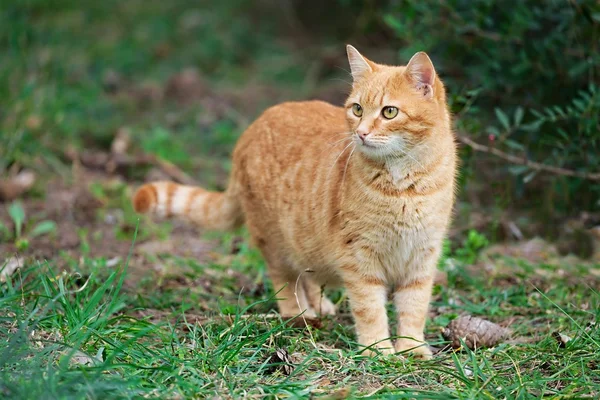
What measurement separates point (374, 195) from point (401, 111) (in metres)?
0.40

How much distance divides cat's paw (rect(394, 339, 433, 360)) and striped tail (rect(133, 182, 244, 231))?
1.33 m

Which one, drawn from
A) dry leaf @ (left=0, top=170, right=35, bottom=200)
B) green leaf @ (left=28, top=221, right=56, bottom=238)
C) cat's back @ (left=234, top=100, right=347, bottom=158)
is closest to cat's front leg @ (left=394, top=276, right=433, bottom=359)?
cat's back @ (left=234, top=100, right=347, bottom=158)

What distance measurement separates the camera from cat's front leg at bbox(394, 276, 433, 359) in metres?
3.44

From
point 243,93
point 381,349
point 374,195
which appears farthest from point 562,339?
point 243,93

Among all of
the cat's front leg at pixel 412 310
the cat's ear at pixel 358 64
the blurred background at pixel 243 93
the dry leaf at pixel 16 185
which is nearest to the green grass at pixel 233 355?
the cat's front leg at pixel 412 310

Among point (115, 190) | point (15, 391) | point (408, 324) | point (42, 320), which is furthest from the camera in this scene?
point (115, 190)

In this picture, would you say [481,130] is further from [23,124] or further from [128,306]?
[23,124]

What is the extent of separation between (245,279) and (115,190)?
1.74 meters

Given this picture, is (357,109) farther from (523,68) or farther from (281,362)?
(523,68)

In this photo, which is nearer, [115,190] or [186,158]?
[115,190]

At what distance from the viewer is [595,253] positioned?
183 inches

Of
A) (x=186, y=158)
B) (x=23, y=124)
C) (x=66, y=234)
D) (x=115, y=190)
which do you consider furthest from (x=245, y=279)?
(x=23, y=124)

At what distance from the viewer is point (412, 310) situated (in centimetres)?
347

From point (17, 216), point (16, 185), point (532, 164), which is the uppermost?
point (532, 164)
